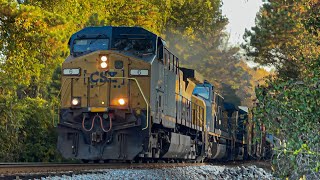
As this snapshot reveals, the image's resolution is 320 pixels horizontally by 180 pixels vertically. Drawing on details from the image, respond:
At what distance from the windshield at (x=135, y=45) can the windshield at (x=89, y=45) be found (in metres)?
0.32

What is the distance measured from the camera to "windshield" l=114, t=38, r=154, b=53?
573 inches

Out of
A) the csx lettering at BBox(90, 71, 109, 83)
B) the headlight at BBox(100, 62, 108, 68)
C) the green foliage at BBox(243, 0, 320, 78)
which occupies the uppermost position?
the green foliage at BBox(243, 0, 320, 78)

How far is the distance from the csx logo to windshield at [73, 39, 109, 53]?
0.75m

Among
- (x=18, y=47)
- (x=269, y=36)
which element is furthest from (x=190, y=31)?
(x=18, y=47)

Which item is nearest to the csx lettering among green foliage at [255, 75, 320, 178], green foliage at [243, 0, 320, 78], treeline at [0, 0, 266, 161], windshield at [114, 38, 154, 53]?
windshield at [114, 38, 154, 53]

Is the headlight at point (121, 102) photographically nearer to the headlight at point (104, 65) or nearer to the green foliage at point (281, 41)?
the headlight at point (104, 65)

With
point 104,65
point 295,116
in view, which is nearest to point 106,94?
point 104,65

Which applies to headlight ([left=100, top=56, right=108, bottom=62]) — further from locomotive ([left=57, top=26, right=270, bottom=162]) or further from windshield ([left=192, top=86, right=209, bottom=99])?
windshield ([left=192, top=86, right=209, bottom=99])

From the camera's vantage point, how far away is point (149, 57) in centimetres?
1425

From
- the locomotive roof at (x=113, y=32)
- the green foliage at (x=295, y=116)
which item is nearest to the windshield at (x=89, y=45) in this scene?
the locomotive roof at (x=113, y=32)

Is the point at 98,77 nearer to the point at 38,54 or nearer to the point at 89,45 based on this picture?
the point at 89,45

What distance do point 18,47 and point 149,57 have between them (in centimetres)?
586

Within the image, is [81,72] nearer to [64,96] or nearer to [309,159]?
[64,96]

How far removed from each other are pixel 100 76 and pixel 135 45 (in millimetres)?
1345
